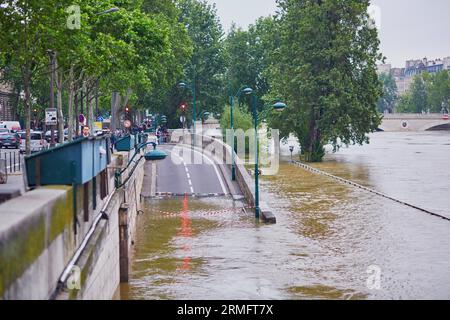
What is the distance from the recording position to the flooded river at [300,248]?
79.5 feet

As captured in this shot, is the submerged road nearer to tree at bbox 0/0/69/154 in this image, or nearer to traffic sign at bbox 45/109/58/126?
traffic sign at bbox 45/109/58/126

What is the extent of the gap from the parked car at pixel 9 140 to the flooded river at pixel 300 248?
2571cm

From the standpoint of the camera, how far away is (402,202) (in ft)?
144

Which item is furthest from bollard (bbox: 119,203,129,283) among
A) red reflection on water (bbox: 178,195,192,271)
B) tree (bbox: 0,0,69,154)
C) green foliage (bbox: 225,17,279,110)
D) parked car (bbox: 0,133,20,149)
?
green foliage (bbox: 225,17,279,110)

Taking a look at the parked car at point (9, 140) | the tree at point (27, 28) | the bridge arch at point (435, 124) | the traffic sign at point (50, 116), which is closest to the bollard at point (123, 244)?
the tree at point (27, 28)

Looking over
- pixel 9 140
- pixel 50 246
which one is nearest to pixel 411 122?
pixel 9 140

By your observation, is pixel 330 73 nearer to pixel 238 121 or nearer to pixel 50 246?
pixel 238 121

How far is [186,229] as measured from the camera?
3631 centimetres

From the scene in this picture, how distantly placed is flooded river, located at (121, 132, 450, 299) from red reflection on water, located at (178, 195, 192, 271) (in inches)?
1.8

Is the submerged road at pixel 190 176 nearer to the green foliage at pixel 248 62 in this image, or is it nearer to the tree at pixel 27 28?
the tree at pixel 27 28

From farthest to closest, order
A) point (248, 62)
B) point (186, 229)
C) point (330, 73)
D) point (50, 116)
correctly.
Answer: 1. point (248, 62)
2. point (330, 73)
3. point (50, 116)
4. point (186, 229)

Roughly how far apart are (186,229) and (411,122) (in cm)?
14514

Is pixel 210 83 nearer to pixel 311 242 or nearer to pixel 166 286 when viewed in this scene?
pixel 311 242
